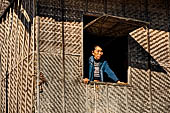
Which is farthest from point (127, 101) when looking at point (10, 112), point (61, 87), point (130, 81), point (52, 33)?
point (10, 112)

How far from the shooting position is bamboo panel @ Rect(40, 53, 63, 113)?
12.2 metres

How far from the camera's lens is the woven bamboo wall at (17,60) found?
493 inches

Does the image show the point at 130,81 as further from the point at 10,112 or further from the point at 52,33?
the point at 10,112

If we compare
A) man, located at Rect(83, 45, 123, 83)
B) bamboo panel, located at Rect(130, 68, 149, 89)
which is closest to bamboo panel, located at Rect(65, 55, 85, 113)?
man, located at Rect(83, 45, 123, 83)

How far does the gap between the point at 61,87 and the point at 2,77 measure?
3.74 m

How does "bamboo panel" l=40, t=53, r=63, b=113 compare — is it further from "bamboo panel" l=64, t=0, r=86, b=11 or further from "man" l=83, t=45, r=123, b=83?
"bamboo panel" l=64, t=0, r=86, b=11

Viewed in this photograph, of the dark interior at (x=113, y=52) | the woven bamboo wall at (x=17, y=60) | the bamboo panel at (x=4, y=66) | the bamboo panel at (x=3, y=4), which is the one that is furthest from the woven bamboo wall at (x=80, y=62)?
the bamboo panel at (x=4, y=66)


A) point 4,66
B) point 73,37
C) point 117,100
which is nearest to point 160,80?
point 117,100

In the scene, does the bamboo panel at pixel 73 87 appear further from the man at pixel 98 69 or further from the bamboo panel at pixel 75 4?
the bamboo panel at pixel 75 4

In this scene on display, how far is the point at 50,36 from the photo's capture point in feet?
41.3

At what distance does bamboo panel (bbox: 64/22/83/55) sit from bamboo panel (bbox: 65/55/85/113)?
7.6 inches

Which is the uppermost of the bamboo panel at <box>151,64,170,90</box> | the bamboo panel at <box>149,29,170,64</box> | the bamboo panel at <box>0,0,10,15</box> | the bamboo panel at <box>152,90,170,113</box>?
the bamboo panel at <box>0,0,10,15</box>

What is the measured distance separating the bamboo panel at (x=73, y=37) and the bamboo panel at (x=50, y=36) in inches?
8.0

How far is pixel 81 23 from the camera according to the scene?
514 inches
